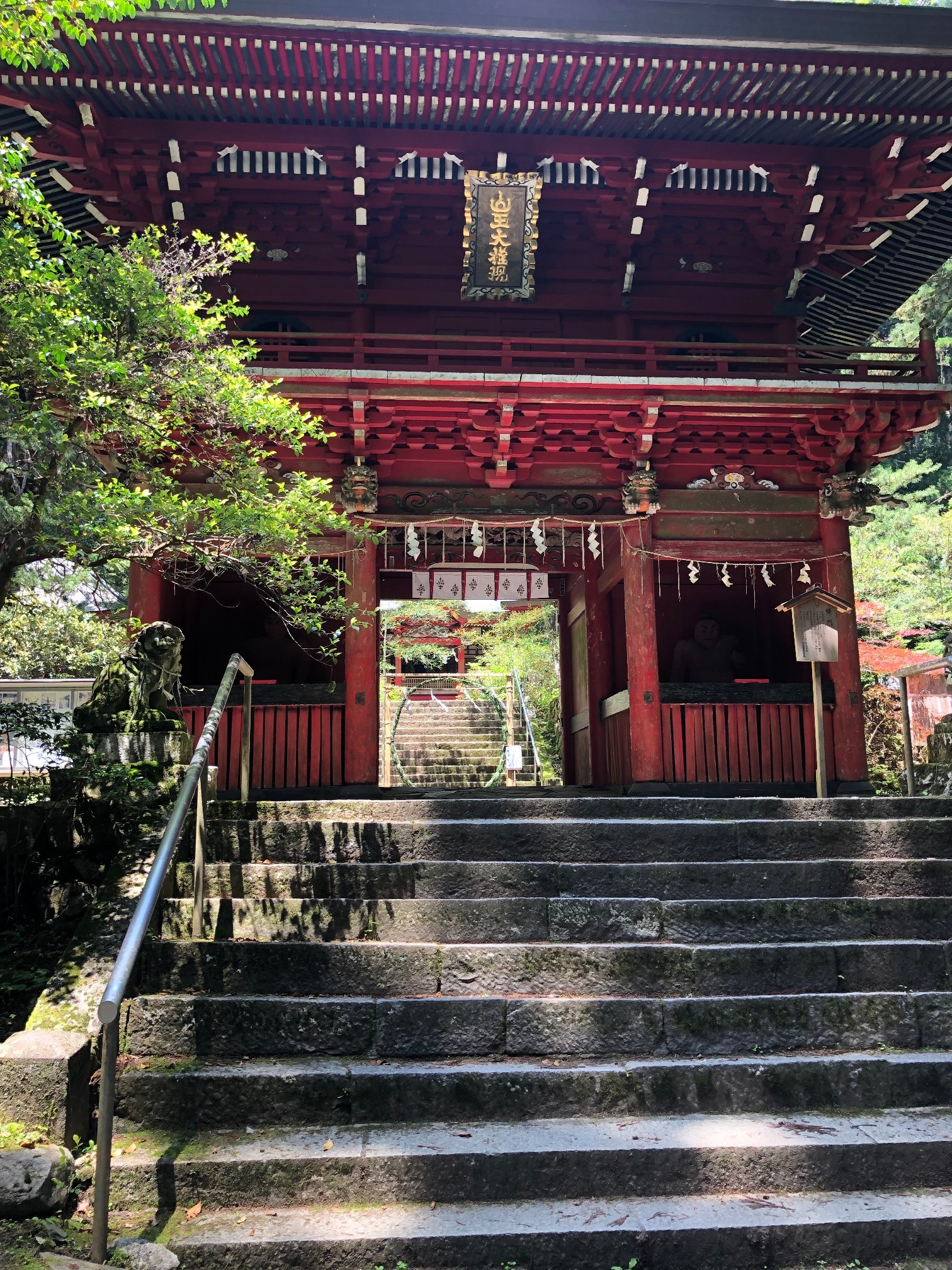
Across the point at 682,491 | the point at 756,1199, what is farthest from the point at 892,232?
the point at 756,1199

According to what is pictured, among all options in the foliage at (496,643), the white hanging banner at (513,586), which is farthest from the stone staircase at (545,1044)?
the foliage at (496,643)

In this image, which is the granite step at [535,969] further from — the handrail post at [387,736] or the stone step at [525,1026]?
the handrail post at [387,736]

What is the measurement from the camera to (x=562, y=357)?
9.49 metres

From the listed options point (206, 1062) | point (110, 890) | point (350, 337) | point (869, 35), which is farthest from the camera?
point (350, 337)

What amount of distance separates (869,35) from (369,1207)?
9587 mm

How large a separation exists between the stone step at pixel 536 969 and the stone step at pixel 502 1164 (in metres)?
0.87

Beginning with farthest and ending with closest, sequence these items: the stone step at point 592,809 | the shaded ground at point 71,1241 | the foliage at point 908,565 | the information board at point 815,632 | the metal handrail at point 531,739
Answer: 1. the metal handrail at point 531,739
2. the foliage at point 908,565
3. the information board at point 815,632
4. the stone step at point 592,809
5. the shaded ground at point 71,1241

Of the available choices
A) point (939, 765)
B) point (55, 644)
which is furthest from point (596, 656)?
point (55, 644)

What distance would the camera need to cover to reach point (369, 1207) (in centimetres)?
367

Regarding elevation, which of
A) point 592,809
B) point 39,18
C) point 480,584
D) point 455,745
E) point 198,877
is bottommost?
point 198,877

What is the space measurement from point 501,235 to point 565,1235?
886 centimetres

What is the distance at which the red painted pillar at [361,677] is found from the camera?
919 centimetres

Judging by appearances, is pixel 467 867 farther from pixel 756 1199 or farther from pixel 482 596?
pixel 482 596

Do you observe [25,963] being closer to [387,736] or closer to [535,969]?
[535,969]
